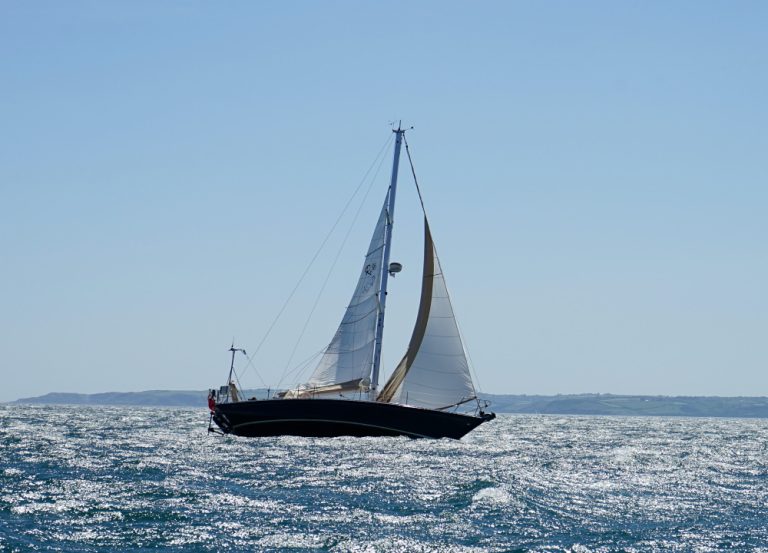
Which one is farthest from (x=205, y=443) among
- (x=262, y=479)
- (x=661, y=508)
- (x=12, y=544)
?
(x=12, y=544)

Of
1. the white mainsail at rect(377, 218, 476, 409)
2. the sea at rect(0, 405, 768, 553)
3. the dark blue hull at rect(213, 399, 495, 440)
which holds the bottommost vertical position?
the sea at rect(0, 405, 768, 553)

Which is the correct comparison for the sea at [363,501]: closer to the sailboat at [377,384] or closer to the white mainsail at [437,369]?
the sailboat at [377,384]

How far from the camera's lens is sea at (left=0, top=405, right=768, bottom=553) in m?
19.1

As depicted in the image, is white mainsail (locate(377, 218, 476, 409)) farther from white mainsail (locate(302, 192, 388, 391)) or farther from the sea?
the sea

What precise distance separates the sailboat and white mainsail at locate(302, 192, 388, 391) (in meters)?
0.05

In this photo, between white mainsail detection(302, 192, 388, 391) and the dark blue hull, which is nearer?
the dark blue hull

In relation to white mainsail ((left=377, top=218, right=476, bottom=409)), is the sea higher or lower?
lower

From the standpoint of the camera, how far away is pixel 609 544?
19531 mm

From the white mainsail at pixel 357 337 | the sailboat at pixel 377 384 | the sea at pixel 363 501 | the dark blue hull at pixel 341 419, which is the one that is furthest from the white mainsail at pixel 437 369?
the sea at pixel 363 501

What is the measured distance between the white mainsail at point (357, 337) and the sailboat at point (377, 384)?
0.15 feet

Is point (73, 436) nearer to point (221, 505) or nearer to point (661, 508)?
point (221, 505)

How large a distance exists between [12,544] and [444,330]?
97.5 feet

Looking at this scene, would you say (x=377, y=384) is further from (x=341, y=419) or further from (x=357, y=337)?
(x=341, y=419)

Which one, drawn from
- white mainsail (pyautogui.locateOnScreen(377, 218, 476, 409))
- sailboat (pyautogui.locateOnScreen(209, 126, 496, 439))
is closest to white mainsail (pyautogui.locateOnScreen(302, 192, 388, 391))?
sailboat (pyautogui.locateOnScreen(209, 126, 496, 439))
